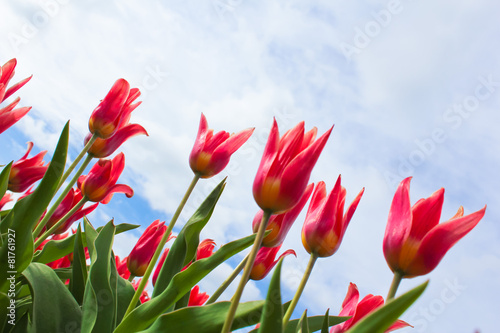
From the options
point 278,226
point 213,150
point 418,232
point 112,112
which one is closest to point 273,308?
point 418,232


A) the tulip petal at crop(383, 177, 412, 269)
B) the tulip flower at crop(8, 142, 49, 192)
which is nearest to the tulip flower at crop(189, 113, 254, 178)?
the tulip petal at crop(383, 177, 412, 269)

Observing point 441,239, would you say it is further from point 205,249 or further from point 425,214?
point 205,249

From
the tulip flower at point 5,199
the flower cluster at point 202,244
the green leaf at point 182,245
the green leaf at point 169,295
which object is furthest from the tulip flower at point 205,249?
the tulip flower at point 5,199

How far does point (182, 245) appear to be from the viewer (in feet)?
4.25

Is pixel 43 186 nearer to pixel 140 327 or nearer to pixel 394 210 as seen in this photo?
pixel 140 327

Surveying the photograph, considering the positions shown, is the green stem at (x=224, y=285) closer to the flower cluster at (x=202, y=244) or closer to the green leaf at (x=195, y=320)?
the flower cluster at (x=202, y=244)

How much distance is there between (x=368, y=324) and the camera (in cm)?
69

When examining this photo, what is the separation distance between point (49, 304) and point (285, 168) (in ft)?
2.45

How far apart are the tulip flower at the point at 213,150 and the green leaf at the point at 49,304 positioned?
1.72ft

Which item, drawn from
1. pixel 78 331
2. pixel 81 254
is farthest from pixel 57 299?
pixel 81 254

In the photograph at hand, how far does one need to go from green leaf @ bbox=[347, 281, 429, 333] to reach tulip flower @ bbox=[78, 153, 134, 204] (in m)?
1.45

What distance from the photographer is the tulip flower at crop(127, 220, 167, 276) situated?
1.65 meters

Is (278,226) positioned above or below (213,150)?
below

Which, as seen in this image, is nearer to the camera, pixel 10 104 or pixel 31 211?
pixel 31 211
